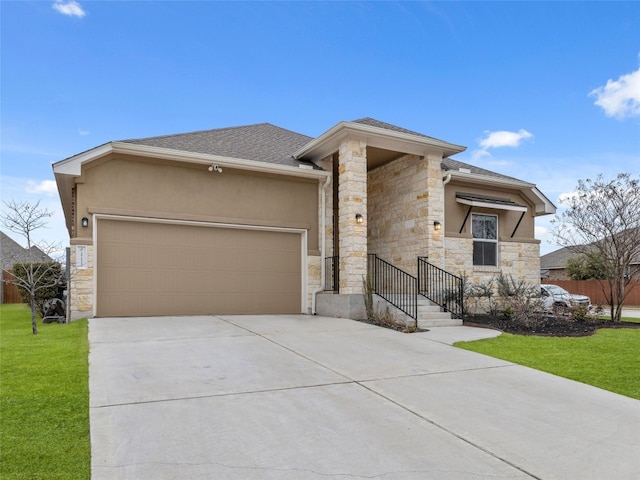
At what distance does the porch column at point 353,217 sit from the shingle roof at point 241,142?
5.20 ft

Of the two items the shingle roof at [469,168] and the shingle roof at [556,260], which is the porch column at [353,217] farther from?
the shingle roof at [556,260]

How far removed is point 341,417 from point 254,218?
7.42 m

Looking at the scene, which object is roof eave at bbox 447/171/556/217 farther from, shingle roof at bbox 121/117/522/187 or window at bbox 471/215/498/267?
window at bbox 471/215/498/267

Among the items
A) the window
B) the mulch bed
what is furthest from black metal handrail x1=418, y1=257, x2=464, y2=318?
the window

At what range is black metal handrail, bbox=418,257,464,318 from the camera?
10242mm

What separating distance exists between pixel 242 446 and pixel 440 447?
1.45 metres

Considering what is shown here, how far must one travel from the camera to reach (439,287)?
10.9m

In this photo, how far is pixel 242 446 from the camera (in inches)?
119

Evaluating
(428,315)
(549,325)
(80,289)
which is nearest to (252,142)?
(80,289)

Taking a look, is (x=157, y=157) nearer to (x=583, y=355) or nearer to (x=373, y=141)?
(x=373, y=141)

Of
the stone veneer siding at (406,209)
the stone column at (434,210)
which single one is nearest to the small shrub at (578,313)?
the stone column at (434,210)

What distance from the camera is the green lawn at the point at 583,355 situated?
5059 mm

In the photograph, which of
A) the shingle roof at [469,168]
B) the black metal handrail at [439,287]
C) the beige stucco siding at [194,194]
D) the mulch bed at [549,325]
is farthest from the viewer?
the shingle roof at [469,168]

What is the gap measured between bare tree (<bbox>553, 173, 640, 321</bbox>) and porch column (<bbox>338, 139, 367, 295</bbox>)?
6.33 m
